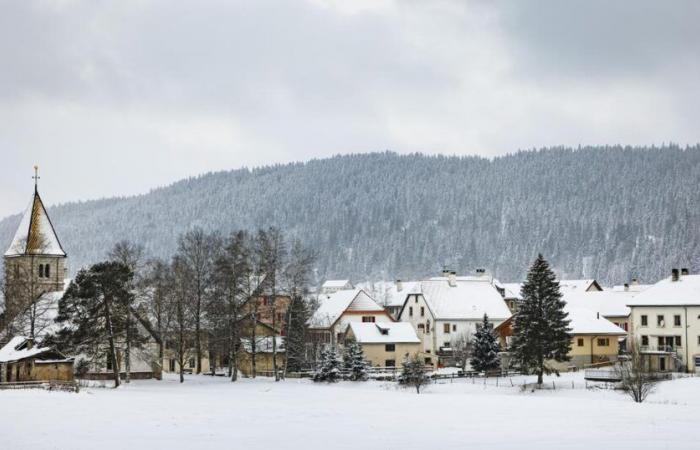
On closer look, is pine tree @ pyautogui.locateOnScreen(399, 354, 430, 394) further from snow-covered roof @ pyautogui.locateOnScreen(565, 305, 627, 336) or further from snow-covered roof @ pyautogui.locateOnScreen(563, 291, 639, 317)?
snow-covered roof @ pyautogui.locateOnScreen(563, 291, 639, 317)

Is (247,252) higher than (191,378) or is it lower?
higher

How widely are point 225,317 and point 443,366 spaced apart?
2906 cm

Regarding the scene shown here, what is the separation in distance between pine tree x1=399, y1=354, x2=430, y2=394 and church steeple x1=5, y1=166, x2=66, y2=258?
32.6 metres

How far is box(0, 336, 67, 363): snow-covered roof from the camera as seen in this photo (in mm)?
61250

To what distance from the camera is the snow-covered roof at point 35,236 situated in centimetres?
8106

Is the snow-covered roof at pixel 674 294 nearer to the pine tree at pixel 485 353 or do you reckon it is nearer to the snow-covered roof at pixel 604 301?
the pine tree at pixel 485 353

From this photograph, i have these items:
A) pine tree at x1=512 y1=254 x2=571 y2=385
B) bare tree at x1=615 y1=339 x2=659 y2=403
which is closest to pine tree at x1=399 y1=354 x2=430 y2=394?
pine tree at x1=512 y1=254 x2=571 y2=385

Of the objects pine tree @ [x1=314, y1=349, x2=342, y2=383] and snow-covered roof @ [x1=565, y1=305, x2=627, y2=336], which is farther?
snow-covered roof @ [x1=565, y1=305, x2=627, y2=336]

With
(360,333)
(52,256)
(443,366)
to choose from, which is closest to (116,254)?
(52,256)

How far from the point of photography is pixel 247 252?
240 ft

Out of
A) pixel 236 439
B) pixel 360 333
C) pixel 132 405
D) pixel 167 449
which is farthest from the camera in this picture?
pixel 360 333

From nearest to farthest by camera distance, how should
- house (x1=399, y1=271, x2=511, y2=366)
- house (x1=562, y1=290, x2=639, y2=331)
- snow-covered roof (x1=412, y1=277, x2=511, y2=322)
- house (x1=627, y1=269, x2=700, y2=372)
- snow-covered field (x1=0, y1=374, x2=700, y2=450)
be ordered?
1. snow-covered field (x1=0, y1=374, x2=700, y2=450)
2. house (x1=627, y1=269, x2=700, y2=372)
3. house (x1=399, y1=271, x2=511, y2=366)
4. snow-covered roof (x1=412, y1=277, x2=511, y2=322)
5. house (x1=562, y1=290, x2=639, y2=331)

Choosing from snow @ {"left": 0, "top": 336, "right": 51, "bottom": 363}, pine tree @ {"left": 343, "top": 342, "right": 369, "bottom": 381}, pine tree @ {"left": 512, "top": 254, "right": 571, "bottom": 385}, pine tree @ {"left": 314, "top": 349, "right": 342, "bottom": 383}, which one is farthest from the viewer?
pine tree @ {"left": 343, "top": 342, "right": 369, "bottom": 381}

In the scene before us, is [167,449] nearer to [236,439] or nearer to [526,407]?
[236,439]
